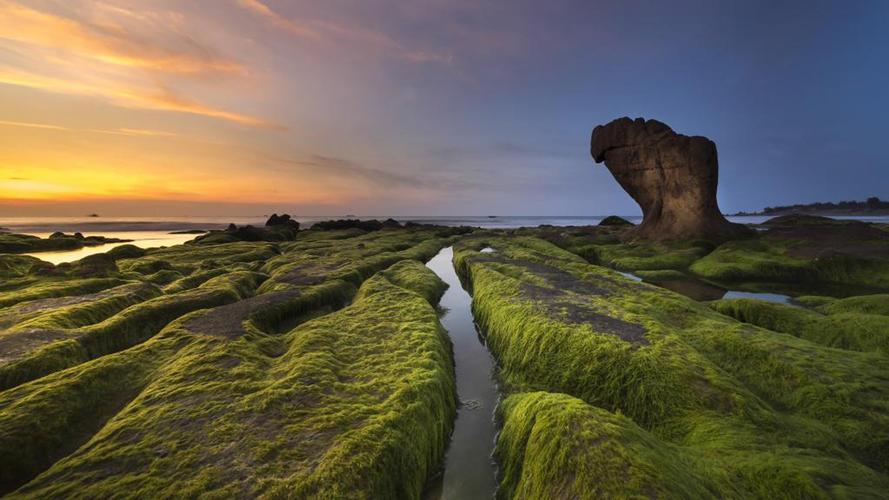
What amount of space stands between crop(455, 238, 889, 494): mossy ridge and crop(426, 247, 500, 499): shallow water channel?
0.91 metres

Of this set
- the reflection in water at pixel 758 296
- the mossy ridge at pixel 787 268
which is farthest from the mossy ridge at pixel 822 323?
the mossy ridge at pixel 787 268

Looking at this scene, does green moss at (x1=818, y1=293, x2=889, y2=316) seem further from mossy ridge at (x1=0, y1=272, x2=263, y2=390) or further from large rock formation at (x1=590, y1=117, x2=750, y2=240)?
mossy ridge at (x1=0, y1=272, x2=263, y2=390)

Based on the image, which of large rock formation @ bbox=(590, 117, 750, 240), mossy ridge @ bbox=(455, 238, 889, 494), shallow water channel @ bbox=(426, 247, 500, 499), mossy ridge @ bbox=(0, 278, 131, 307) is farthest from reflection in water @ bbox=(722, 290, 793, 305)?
mossy ridge @ bbox=(0, 278, 131, 307)

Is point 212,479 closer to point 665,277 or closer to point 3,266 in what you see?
point 665,277

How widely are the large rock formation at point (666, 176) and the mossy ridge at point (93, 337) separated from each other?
48.2 meters

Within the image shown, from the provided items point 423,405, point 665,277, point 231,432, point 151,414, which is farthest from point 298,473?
point 665,277

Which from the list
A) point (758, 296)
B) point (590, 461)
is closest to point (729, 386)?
point (590, 461)

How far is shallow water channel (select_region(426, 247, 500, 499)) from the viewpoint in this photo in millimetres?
6836

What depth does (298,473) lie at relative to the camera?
5.36m

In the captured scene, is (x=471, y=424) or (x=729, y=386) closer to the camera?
(x=729, y=386)

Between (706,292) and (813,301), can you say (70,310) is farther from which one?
(813,301)

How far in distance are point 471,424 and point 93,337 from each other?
522 inches

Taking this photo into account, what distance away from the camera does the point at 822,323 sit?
13.0 metres

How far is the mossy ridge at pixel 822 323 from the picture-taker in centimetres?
1152
